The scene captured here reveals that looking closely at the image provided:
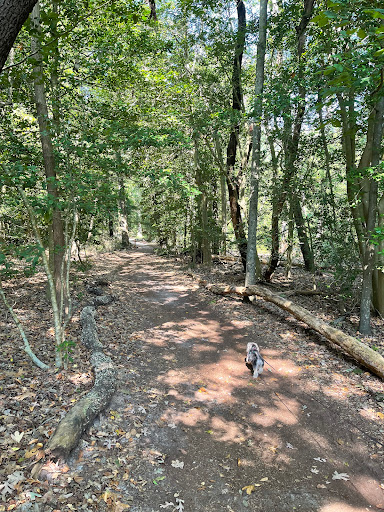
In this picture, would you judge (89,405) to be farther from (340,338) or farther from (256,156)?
(256,156)

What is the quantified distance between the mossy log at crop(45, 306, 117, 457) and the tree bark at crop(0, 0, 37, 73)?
382cm

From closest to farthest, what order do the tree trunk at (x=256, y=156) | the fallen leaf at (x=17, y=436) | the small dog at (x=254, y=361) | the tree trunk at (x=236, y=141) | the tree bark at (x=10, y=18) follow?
the tree bark at (x=10, y=18) → the fallen leaf at (x=17, y=436) → the small dog at (x=254, y=361) → the tree trunk at (x=256, y=156) → the tree trunk at (x=236, y=141)

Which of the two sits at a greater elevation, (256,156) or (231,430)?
A: (256,156)

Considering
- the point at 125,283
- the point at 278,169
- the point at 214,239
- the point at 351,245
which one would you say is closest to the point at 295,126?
the point at 278,169

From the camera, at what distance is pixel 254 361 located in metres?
6.03

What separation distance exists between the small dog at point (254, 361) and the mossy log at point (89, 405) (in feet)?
8.68

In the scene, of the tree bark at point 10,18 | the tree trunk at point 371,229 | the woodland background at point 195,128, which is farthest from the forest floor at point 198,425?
the tree bark at point 10,18

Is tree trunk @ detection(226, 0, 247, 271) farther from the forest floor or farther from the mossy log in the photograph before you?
the mossy log

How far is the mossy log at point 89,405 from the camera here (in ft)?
11.8

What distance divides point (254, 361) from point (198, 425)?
1.89 meters

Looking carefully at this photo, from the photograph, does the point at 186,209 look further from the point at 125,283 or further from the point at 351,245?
the point at 351,245

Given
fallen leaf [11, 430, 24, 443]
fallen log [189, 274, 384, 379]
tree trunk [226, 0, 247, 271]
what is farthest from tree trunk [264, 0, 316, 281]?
fallen leaf [11, 430, 24, 443]

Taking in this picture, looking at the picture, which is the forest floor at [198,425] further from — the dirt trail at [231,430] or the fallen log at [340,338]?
the fallen log at [340,338]

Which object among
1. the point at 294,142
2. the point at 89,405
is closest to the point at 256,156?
the point at 294,142
